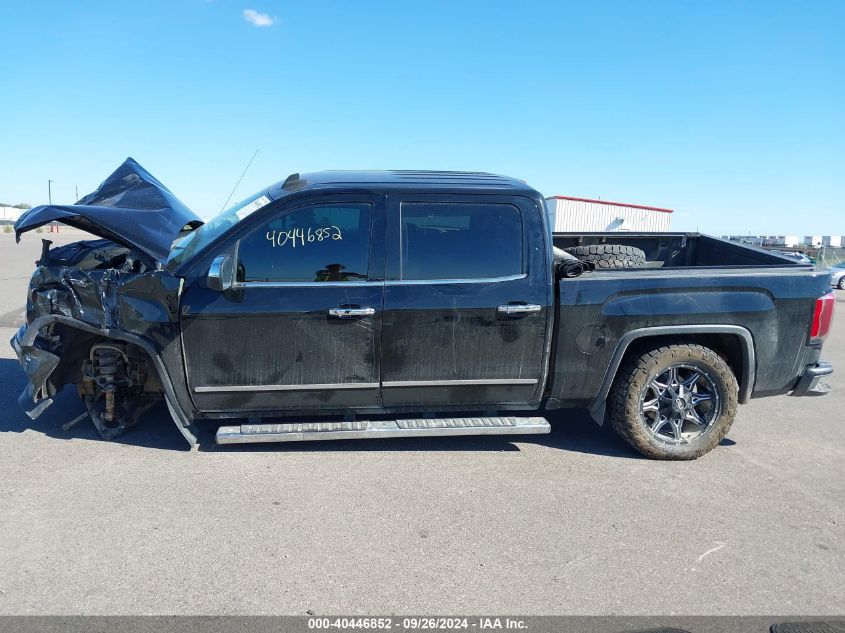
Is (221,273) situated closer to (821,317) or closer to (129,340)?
(129,340)

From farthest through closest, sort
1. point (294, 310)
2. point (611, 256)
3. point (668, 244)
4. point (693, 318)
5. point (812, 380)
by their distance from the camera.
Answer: point (668, 244) < point (611, 256) < point (812, 380) < point (693, 318) < point (294, 310)

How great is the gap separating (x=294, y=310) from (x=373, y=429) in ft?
3.18

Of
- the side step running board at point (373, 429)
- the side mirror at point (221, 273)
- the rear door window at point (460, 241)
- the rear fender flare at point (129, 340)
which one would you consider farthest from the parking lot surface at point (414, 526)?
the rear door window at point (460, 241)

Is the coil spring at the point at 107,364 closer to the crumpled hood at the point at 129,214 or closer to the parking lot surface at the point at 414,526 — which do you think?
the parking lot surface at the point at 414,526

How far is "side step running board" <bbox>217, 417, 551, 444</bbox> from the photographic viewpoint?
3.92m

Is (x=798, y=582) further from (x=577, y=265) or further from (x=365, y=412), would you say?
(x=365, y=412)

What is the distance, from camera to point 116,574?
2.83 meters

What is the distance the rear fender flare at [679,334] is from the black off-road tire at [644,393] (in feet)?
0.33

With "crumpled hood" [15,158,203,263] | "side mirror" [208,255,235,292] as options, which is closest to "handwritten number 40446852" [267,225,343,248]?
"side mirror" [208,255,235,292]

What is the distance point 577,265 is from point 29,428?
4.35m

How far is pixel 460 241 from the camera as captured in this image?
3.99 meters

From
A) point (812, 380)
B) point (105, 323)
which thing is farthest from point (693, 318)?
point (105, 323)

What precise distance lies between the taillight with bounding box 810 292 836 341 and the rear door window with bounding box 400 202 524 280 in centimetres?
217

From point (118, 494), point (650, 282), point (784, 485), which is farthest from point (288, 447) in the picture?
point (784, 485)
